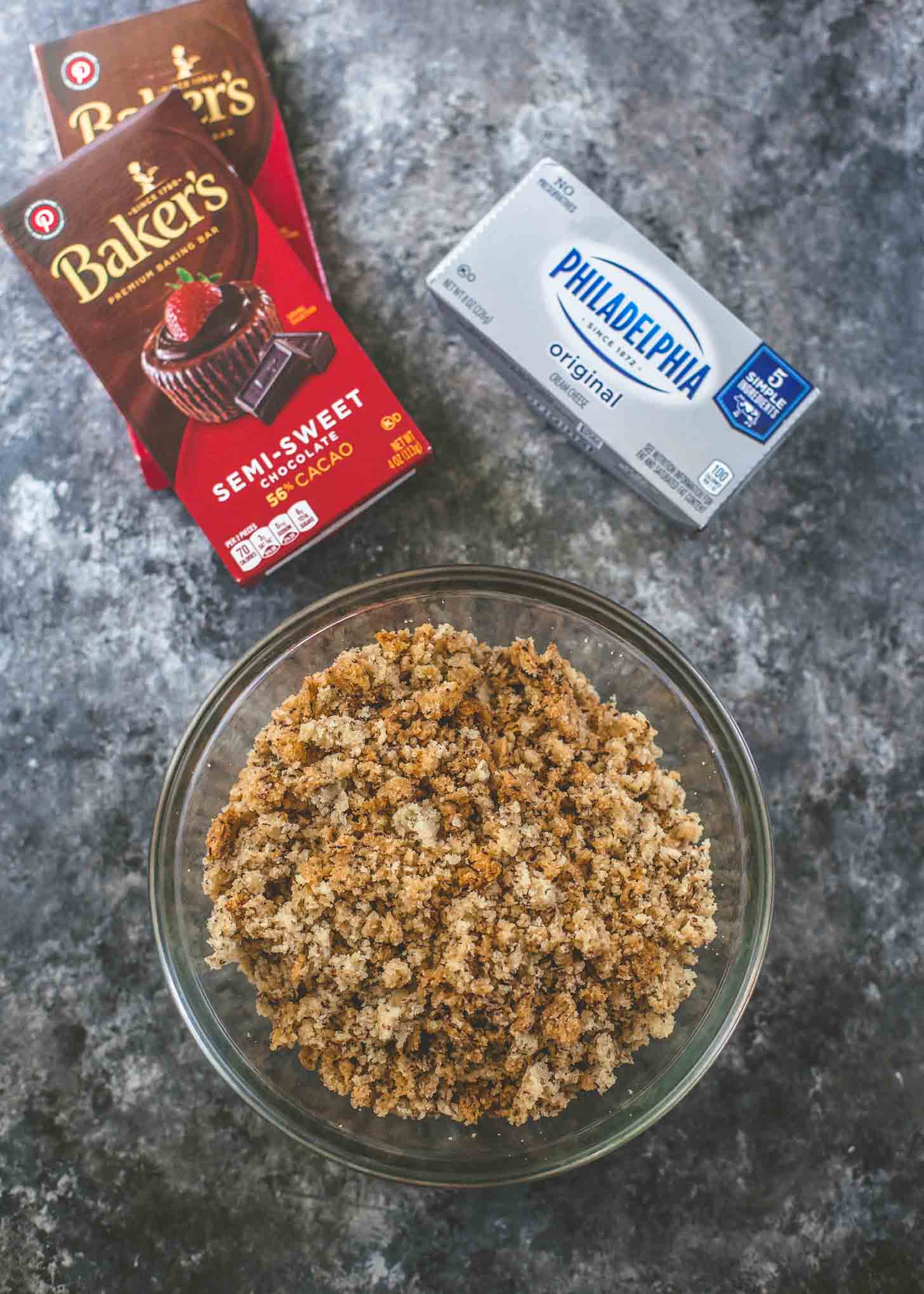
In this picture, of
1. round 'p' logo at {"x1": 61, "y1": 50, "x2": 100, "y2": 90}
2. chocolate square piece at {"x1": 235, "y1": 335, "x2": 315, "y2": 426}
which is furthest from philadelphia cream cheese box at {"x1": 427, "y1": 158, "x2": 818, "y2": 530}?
round 'p' logo at {"x1": 61, "y1": 50, "x2": 100, "y2": 90}

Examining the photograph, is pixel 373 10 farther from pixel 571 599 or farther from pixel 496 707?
pixel 496 707

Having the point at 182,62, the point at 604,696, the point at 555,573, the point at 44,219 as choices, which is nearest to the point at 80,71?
the point at 182,62

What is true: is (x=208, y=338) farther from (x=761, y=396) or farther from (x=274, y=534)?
(x=761, y=396)

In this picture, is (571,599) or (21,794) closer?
(571,599)

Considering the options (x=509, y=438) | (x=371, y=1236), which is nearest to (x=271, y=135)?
(x=509, y=438)

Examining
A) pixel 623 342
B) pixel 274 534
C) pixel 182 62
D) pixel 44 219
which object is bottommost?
pixel 274 534

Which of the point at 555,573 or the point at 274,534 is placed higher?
the point at 274,534

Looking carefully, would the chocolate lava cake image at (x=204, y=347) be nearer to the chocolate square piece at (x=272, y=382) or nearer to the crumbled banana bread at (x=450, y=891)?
the chocolate square piece at (x=272, y=382)

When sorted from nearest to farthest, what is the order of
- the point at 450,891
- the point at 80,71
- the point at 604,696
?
the point at 450,891 → the point at 604,696 → the point at 80,71
